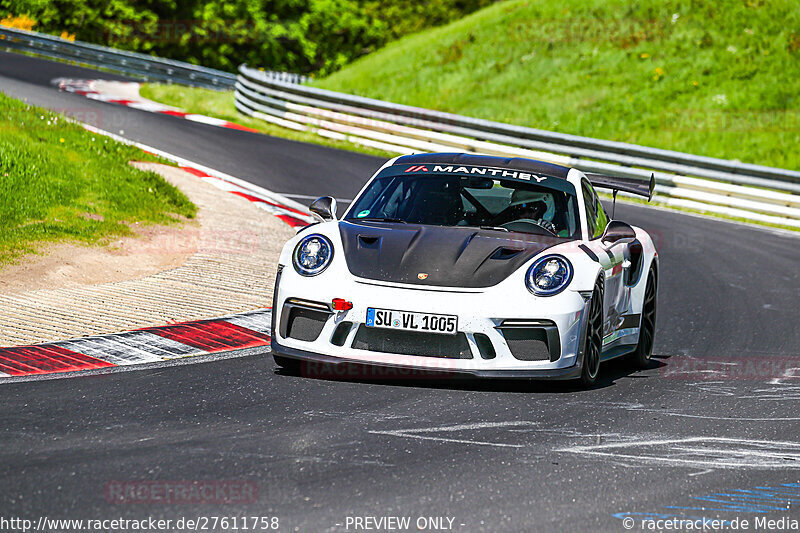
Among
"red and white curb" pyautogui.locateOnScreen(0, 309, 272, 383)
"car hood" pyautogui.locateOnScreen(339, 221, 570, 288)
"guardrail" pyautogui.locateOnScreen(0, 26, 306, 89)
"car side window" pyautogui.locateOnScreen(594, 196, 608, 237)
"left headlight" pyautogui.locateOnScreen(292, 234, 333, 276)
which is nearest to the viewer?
"car hood" pyautogui.locateOnScreen(339, 221, 570, 288)

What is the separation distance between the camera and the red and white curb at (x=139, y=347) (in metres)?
7.11

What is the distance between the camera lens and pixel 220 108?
29047 mm

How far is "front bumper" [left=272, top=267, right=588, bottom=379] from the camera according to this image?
6.61m

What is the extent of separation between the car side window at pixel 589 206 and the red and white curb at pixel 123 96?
16400mm

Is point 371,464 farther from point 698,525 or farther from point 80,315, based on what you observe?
point 80,315

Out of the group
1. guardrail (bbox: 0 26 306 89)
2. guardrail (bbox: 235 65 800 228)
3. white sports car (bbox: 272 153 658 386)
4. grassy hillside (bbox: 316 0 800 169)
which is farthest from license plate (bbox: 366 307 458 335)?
guardrail (bbox: 0 26 306 89)

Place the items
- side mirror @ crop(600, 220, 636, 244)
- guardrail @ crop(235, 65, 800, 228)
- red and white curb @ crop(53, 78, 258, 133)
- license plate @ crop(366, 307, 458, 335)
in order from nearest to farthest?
license plate @ crop(366, 307, 458, 335), side mirror @ crop(600, 220, 636, 244), guardrail @ crop(235, 65, 800, 228), red and white curb @ crop(53, 78, 258, 133)

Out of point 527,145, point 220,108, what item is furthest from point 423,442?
point 220,108

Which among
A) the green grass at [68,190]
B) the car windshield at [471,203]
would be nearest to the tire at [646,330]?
the car windshield at [471,203]

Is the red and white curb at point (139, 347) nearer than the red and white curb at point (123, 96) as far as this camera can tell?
Yes

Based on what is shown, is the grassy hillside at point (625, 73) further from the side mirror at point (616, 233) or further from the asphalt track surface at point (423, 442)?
the asphalt track surface at point (423, 442)

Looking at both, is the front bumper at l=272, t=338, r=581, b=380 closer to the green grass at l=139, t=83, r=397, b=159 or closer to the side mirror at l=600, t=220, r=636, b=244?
the side mirror at l=600, t=220, r=636, b=244

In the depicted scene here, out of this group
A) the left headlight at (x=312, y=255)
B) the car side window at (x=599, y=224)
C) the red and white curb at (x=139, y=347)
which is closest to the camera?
the left headlight at (x=312, y=255)

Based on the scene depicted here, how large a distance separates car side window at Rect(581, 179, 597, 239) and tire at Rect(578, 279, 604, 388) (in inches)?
29.1
